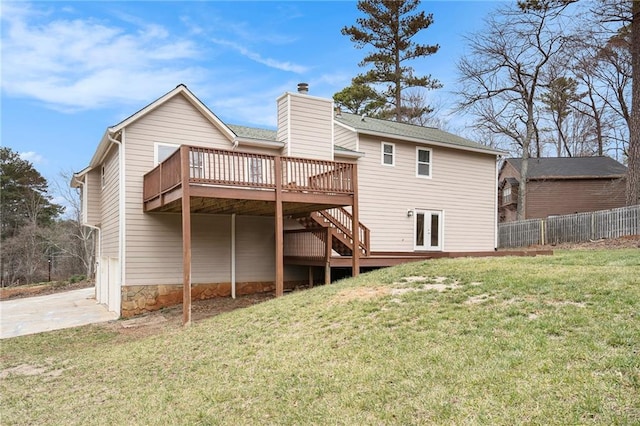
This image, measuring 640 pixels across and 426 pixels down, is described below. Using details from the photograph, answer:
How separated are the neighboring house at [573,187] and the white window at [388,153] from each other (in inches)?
702

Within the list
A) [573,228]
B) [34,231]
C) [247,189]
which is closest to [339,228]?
[247,189]

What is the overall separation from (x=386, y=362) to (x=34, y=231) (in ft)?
118

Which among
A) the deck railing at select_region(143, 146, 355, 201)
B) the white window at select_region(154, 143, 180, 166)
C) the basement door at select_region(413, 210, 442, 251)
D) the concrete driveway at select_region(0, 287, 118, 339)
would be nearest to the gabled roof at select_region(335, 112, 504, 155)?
the basement door at select_region(413, 210, 442, 251)

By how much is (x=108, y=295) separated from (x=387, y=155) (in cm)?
1043

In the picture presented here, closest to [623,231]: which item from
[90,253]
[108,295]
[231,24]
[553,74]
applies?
[553,74]

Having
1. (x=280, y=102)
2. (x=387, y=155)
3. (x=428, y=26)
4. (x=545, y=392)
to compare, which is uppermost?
(x=428, y=26)

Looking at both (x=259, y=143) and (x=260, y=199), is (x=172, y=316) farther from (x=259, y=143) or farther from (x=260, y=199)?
(x=259, y=143)

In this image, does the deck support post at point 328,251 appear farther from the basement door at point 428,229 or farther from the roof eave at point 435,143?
the basement door at point 428,229

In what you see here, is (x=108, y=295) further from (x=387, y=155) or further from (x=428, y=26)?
(x=428, y=26)

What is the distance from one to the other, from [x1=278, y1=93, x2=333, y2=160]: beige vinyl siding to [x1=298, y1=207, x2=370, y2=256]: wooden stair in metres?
2.03

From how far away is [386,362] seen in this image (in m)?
4.66

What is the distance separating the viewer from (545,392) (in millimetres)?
3426

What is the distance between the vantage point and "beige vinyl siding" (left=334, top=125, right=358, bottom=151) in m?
15.3

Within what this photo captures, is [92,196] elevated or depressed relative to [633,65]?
depressed
